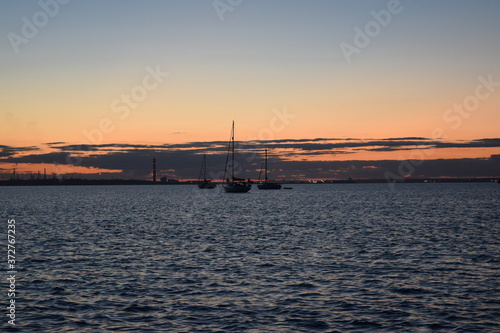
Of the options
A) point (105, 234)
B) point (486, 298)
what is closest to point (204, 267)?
point (486, 298)

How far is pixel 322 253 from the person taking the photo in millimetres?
42438

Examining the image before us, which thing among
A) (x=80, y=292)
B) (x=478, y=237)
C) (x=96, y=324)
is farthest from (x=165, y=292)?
(x=478, y=237)

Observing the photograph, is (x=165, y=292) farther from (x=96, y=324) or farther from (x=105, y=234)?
(x=105, y=234)

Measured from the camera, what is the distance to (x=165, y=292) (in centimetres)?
2758

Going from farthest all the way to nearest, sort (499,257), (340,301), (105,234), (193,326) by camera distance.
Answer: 1. (105,234)
2. (499,257)
3. (340,301)
4. (193,326)

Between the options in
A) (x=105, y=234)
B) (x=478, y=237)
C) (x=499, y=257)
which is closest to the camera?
(x=499, y=257)

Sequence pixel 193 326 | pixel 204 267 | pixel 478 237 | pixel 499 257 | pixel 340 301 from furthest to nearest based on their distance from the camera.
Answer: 1. pixel 478 237
2. pixel 499 257
3. pixel 204 267
4. pixel 340 301
5. pixel 193 326

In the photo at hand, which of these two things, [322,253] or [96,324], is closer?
[96,324]

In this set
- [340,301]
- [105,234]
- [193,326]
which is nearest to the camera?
[193,326]

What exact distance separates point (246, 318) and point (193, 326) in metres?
2.45

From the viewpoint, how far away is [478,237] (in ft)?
178

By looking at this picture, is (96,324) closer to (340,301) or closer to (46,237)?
(340,301)

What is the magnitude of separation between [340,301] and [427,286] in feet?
21.3

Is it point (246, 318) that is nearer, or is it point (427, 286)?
point (246, 318)
